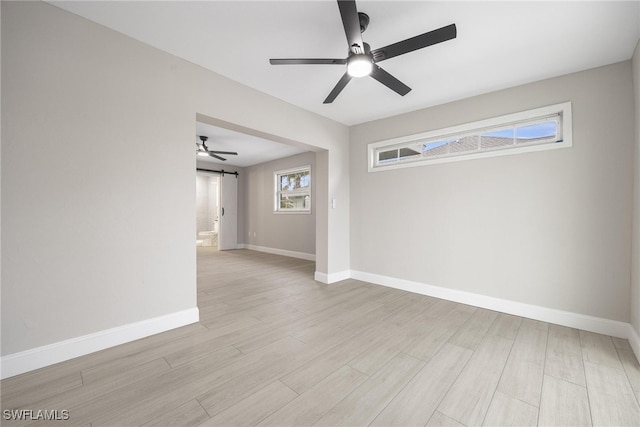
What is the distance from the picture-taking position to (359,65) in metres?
1.91

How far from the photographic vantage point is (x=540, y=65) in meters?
2.39

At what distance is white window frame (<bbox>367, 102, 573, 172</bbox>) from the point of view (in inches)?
98.7

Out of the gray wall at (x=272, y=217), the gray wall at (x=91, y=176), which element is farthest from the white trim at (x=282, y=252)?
the gray wall at (x=91, y=176)

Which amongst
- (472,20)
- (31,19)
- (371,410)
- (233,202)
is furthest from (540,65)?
(233,202)

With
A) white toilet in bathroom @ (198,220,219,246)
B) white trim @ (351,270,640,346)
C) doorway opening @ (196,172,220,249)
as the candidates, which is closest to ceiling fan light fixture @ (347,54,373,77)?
white trim @ (351,270,640,346)

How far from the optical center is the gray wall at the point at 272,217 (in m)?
6.02

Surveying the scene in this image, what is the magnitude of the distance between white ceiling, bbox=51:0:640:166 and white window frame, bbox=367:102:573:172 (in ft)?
1.19

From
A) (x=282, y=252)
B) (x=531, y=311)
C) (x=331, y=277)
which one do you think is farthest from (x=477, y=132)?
(x=282, y=252)

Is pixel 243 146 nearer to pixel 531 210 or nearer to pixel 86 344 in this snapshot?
pixel 86 344

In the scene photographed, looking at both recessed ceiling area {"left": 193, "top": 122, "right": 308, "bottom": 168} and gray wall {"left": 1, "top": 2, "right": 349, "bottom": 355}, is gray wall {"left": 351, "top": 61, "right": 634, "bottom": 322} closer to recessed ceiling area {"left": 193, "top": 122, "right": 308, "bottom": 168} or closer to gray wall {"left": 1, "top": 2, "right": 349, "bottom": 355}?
recessed ceiling area {"left": 193, "top": 122, "right": 308, "bottom": 168}

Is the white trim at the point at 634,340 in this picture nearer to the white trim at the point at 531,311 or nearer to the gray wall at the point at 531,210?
the white trim at the point at 531,311

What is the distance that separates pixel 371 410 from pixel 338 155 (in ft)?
11.0

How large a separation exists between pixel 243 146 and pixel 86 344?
14.2 ft

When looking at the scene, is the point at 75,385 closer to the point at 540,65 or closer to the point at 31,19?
the point at 31,19
